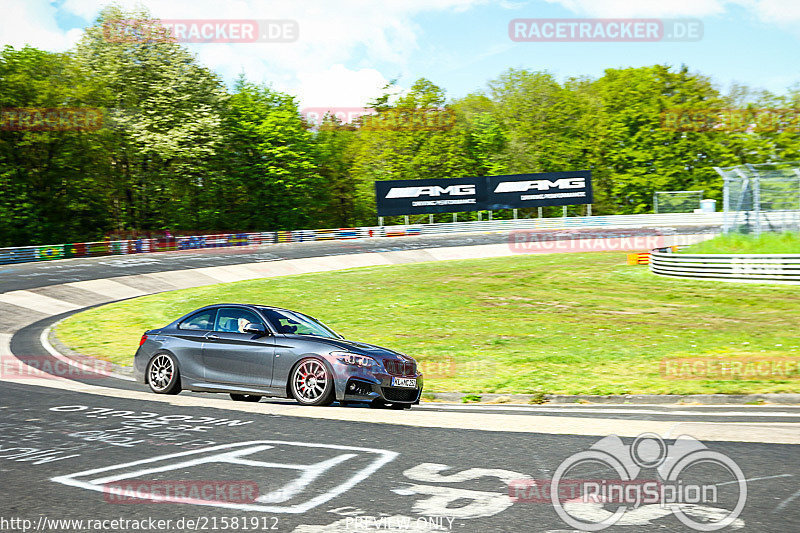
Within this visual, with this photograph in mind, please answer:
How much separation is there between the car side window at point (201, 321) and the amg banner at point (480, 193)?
164ft

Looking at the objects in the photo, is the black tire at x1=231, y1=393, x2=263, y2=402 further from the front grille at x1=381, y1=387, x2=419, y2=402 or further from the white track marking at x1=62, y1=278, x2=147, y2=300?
the white track marking at x1=62, y1=278, x2=147, y2=300

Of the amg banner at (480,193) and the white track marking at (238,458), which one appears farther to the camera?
the amg banner at (480,193)

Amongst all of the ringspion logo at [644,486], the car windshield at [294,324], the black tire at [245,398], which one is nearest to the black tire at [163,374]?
the black tire at [245,398]

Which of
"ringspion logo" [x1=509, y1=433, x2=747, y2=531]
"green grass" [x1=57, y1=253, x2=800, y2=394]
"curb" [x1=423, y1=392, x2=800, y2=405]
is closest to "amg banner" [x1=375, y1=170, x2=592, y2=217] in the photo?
"green grass" [x1=57, y1=253, x2=800, y2=394]

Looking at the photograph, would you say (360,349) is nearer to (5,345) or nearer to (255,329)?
(255,329)

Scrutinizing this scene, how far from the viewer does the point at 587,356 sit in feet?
50.8

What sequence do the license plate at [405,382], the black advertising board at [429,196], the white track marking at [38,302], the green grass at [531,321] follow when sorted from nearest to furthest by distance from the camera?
1. the license plate at [405,382]
2. the green grass at [531,321]
3. the white track marking at [38,302]
4. the black advertising board at [429,196]

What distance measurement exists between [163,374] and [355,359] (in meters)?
3.44

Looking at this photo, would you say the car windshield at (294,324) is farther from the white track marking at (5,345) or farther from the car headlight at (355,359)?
the white track marking at (5,345)

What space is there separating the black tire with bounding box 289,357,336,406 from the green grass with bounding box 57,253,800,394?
3073 mm

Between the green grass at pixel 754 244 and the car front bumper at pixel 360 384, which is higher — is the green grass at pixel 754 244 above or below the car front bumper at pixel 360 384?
above

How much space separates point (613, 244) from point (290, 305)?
3018cm

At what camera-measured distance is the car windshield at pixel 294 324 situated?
1135 centimetres

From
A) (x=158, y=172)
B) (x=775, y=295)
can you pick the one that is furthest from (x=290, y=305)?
(x=158, y=172)
